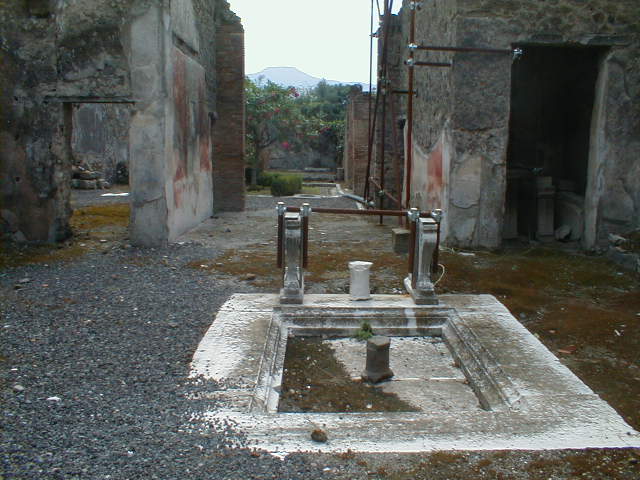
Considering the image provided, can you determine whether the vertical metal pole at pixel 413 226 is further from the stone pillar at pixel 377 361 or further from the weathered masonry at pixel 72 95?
the weathered masonry at pixel 72 95

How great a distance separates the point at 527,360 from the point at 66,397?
3104mm

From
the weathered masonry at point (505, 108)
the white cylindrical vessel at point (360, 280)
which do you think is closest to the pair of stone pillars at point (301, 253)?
the white cylindrical vessel at point (360, 280)

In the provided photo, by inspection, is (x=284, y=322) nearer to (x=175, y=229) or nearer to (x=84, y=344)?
(x=84, y=344)

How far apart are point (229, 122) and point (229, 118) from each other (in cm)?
8

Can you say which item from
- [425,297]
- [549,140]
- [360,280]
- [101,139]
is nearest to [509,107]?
[549,140]

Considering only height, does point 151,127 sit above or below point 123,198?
above

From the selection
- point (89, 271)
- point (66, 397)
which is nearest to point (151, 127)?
point (89, 271)

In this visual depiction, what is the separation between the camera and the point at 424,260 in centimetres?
543

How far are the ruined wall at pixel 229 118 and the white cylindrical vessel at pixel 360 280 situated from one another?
318 inches

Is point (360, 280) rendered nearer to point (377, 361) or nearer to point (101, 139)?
point (377, 361)

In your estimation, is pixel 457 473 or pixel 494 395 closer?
pixel 457 473

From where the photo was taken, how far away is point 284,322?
17.1 feet

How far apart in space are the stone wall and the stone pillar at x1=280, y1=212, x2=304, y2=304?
3.24 meters

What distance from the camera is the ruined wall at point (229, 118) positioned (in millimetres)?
12742
